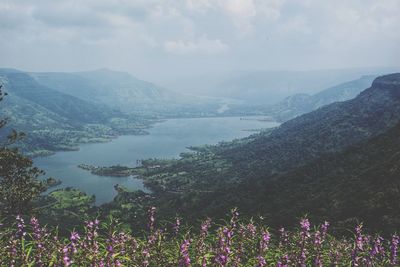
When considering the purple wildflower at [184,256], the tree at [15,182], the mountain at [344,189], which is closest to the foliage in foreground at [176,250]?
the purple wildflower at [184,256]

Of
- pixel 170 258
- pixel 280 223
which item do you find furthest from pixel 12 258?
pixel 280 223

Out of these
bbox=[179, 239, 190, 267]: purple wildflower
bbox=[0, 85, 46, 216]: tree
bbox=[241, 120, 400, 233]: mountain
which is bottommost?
bbox=[241, 120, 400, 233]: mountain

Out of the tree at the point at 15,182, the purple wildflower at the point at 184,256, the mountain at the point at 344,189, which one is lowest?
the mountain at the point at 344,189

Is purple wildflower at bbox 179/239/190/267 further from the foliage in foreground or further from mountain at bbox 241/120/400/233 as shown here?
mountain at bbox 241/120/400/233

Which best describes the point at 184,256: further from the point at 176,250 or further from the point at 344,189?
the point at 344,189

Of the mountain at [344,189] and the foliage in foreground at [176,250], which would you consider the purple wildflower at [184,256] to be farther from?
the mountain at [344,189]

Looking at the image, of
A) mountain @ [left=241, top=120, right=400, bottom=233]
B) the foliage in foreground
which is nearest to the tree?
the foliage in foreground

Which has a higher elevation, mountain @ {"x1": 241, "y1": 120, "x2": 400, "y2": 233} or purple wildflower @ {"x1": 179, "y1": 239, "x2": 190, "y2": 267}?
purple wildflower @ {"x1": 179, "y1": 239, "x2": 190, "y2": 267}

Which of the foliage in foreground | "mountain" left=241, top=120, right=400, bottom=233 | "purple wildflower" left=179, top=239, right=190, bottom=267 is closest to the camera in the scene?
the foliage in foreground

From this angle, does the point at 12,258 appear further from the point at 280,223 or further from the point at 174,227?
the point at 280,223
